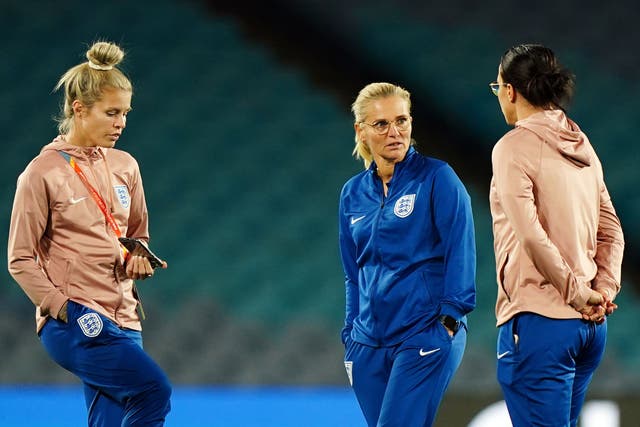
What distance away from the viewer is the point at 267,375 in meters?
4.90

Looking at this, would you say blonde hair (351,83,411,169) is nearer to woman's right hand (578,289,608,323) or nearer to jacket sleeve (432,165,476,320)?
jacket sleeve (432,165,476,320)

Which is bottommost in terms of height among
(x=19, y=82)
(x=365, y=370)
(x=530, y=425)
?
(x=530, y=425)

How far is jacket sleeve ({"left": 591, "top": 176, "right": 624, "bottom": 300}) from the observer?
92.4 inches

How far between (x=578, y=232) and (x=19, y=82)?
12.9ft

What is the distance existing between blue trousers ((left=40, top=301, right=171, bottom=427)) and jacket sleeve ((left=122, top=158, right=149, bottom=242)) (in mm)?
302

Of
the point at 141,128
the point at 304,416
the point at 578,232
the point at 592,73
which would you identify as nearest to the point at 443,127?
the point at 592,73

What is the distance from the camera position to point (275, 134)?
5.36 m

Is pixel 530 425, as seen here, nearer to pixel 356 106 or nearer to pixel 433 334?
pixel 433 334

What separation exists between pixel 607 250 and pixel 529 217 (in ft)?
1.02

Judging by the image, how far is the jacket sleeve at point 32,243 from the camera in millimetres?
2475

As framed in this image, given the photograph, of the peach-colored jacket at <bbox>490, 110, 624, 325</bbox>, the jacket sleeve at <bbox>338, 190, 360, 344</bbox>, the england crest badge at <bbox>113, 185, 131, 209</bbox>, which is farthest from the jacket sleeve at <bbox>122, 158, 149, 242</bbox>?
the peach-colored jacket at <bbox>490, 110, 624, 325</bbox>

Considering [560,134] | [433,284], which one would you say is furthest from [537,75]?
[433,284]

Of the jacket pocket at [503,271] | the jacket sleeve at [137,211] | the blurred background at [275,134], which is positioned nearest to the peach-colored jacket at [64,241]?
the jacket sleeve at [137,211]

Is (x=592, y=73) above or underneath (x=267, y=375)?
above
